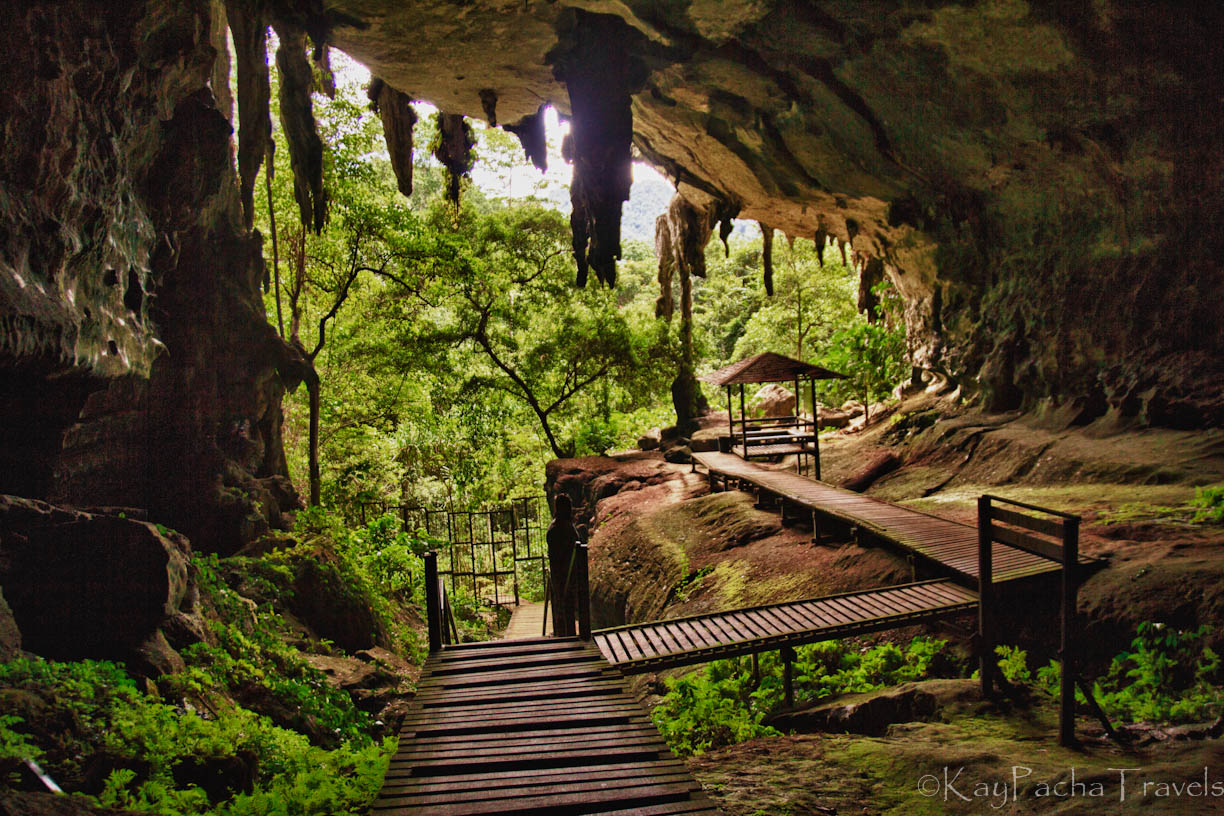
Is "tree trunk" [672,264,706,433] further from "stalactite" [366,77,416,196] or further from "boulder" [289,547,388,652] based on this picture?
"boulder" [289,547,388,652]

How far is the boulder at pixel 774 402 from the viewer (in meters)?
23.4

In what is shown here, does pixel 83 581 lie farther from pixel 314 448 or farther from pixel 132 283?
pixel 314 448

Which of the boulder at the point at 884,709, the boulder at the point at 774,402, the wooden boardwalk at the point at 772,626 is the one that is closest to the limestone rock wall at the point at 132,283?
the wooden boardwalk at the point at 772,626

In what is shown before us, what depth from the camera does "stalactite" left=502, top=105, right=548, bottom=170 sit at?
15.8 m

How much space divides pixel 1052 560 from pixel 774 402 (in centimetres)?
1829

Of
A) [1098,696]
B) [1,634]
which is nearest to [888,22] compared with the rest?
[1098,696]

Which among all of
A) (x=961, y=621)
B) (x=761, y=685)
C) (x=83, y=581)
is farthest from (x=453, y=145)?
(x=961, y=621)

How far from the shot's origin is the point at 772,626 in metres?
6.23

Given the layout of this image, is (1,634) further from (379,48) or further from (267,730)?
(379,48)

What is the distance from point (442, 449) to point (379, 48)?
474 inches

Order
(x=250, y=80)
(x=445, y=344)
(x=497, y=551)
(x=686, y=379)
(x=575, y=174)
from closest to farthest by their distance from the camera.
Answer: (x=250, y=80) → (x=575, y=174) → (x=445, y=344) → (x=686, y=379) → (x=497, y=551)

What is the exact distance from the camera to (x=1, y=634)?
5.13 meters

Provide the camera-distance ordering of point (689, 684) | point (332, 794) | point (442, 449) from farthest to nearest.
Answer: point (442, 449), point (689, 684), point (332, 794)

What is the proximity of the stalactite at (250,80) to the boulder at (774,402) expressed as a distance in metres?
17.6
